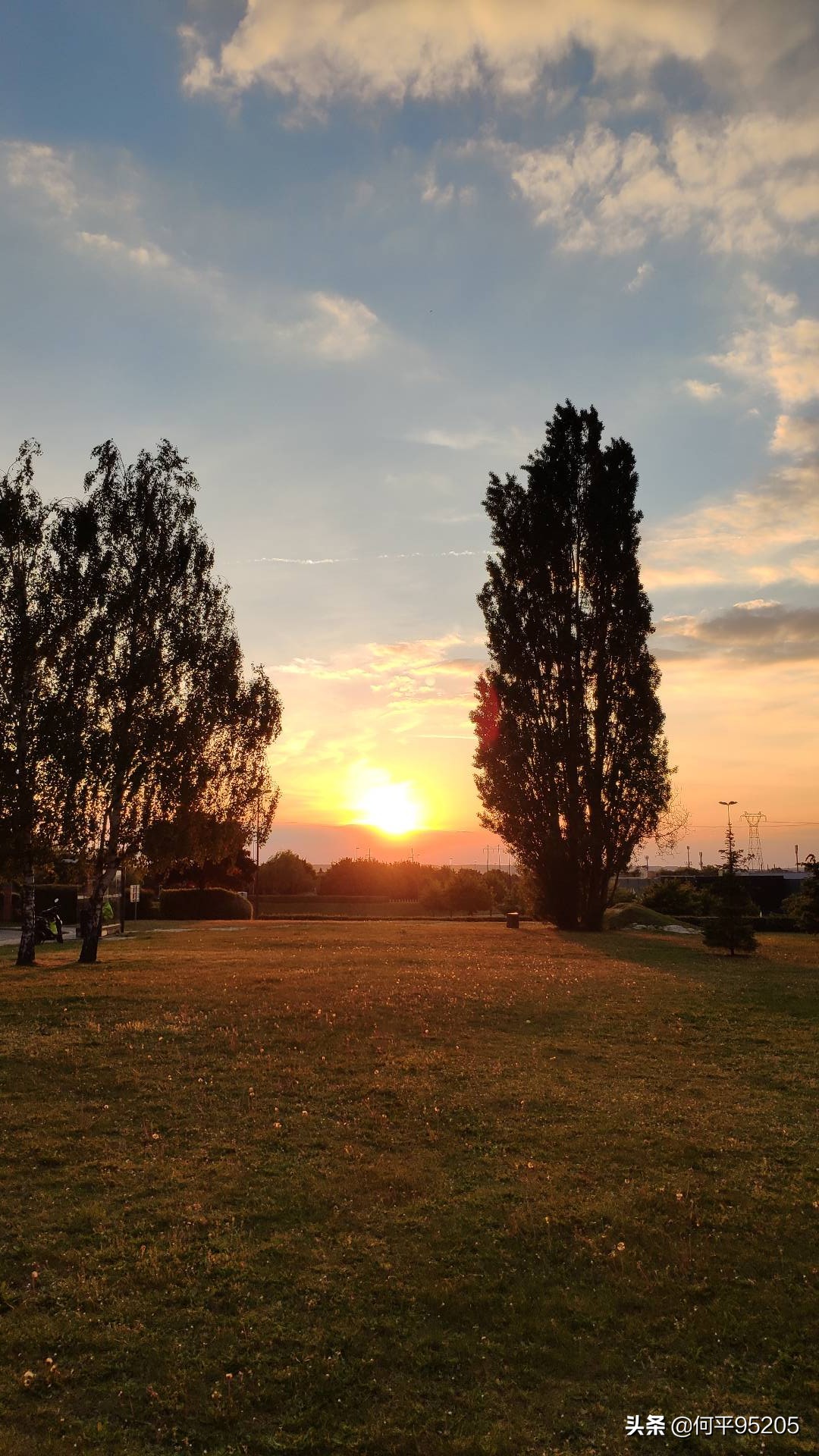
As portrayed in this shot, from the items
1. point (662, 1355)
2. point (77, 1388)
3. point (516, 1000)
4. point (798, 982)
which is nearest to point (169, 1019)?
point (516, 1000)

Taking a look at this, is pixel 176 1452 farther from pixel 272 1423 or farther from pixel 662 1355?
pixel 662 1355

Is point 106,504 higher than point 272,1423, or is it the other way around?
point 106,504

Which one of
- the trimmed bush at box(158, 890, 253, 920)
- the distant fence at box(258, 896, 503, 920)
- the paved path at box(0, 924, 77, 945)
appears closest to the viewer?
the paved path at box(0, 924, 77, 945)

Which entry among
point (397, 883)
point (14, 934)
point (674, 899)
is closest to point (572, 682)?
point (674, 899)

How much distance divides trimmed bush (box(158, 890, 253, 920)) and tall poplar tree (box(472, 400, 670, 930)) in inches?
913

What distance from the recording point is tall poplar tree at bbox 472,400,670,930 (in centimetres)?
3969

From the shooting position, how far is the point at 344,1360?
633 centimetres

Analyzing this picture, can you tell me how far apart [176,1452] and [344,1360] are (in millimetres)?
1261

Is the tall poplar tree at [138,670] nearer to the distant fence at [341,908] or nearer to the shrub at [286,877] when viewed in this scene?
the distant fence at [341,908]

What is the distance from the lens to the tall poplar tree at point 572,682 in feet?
130

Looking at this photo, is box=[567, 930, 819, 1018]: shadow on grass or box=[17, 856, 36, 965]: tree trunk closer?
A: box=[567, 930, 819, 1018]: shadow on grass

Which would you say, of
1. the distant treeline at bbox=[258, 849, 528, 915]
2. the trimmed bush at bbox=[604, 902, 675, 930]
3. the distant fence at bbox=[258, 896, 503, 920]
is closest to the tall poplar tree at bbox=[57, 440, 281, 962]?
the trimmed bush at bbox=[604, 902, 675, 930]

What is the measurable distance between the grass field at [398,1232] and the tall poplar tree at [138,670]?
10.0m

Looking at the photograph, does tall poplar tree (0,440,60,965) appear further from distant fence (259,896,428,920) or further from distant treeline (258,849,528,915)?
distant treeline (258,849,528,915)
